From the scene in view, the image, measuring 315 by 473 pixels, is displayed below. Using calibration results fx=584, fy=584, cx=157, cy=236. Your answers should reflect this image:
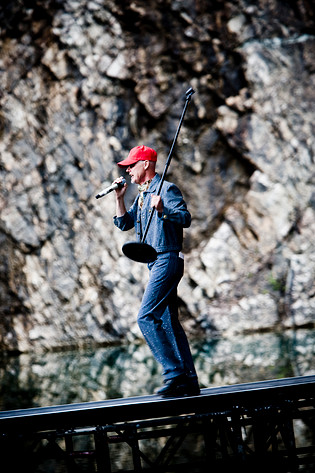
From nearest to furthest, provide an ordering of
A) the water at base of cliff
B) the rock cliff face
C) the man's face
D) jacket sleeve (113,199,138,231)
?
1. the man's face
2. jacket sleeve (113,199,138,231)
3. the water at base of cliff
4. the rock cliff face

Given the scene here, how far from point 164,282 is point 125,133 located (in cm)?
1186

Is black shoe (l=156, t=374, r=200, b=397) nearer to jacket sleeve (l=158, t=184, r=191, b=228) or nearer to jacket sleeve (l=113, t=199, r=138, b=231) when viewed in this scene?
jacket sleeve (l=158, t=184, r=191, b=228)

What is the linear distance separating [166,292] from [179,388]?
68 cm

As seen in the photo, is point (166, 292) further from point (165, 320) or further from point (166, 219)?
point (166, 219)

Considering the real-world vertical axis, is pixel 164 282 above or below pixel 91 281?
below

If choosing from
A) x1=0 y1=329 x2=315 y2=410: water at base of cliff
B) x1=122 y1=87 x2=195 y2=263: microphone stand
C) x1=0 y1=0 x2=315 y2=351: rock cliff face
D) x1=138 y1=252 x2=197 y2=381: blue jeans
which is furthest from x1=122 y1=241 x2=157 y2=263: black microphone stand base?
x1=0 y1=0 x2=315 y2=351: rock cliff face

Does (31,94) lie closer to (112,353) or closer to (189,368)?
(112,353)

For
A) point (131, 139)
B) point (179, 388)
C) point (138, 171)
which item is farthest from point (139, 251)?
point (131, 139)

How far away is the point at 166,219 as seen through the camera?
415 centimetres

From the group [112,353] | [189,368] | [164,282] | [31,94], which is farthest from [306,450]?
[31,94]

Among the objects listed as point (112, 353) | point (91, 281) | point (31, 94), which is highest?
point (31, 94)

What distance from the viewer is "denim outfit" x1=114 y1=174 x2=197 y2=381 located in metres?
4.13

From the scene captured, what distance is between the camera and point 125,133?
15617mm

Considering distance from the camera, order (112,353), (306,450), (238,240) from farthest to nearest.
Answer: (238,240), (112,353), (306,450)
